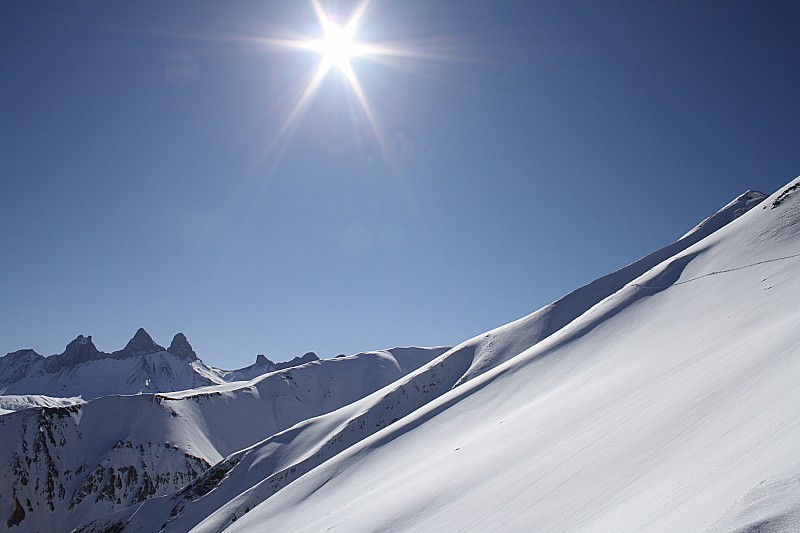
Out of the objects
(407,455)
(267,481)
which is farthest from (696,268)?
(267,481)

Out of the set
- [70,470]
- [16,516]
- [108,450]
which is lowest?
[16,516]

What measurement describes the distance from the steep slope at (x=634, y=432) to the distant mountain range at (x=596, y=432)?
0.06 meters

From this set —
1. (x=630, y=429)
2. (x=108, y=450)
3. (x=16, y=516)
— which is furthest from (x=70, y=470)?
(x=630, y=429)

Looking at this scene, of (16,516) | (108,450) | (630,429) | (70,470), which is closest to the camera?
(630,429)

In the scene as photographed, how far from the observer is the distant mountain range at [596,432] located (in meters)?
6.04

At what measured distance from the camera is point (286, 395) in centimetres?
14538

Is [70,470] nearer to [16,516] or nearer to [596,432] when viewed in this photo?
[16,516]

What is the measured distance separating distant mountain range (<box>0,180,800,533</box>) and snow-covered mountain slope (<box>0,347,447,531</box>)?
126 ft

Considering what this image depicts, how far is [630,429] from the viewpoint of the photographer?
10008 millimetres

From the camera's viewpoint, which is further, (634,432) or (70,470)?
(70,470)

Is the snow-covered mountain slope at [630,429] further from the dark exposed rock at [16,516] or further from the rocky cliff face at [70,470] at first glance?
the dark exposed rock at [16,516]

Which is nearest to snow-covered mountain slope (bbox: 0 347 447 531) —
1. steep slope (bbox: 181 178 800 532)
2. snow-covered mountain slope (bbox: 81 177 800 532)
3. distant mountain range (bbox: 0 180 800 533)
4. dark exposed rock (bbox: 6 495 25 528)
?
dark exposed rock (bbox: 6 495 25 528)

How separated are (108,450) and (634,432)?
128m

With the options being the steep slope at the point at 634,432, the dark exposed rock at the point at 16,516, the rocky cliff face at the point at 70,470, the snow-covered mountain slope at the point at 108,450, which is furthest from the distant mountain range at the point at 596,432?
the dark exposed rock at the point at 16,516
